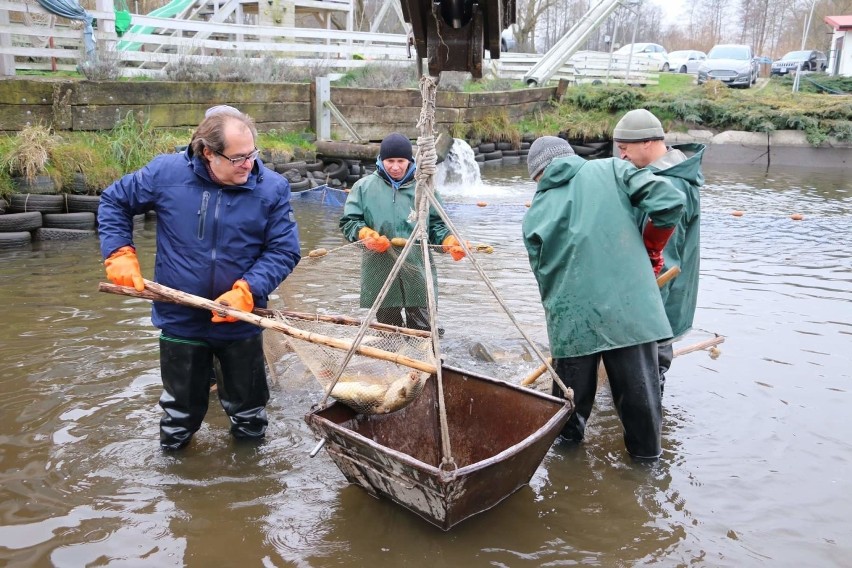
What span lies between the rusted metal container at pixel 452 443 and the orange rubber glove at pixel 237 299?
2.02 ft

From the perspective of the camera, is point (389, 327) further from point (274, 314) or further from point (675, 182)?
point (675, 182)

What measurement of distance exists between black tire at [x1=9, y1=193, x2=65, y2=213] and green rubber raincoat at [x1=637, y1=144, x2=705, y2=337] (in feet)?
25.5

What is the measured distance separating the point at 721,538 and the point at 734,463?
82cm

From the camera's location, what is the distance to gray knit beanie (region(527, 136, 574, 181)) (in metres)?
3.88

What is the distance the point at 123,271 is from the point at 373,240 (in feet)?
5.94

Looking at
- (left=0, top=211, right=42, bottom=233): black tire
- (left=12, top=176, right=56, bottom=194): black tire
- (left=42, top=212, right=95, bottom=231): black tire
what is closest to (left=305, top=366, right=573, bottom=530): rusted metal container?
(left=0, top=211, right=42, bottom=233): black tire

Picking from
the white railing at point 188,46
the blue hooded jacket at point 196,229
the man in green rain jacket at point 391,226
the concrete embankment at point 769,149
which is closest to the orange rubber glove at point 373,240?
the man in green rain jacket at point 391,226

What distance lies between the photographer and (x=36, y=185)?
9188 mm

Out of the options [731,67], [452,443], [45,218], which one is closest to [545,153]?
[452,443]

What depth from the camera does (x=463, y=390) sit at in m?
3.96

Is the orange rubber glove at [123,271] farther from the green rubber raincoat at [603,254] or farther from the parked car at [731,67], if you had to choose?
the parked car at [731,67]

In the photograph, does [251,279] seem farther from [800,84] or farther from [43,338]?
[800,84]

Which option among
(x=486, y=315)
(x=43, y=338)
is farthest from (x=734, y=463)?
(x=43, y=338)

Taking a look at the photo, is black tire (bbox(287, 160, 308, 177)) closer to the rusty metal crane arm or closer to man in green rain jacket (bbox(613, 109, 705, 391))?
the rusty metal crane arm
